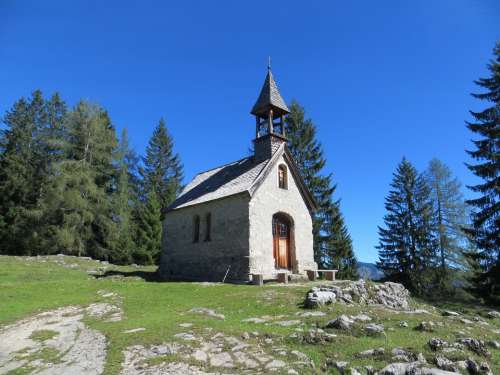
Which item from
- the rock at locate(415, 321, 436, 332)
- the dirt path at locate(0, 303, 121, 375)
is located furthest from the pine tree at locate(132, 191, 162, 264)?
the rock at locate(415, 321, 436, 332)

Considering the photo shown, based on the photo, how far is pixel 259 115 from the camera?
978 inches

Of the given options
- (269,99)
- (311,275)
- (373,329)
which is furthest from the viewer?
(269,99)

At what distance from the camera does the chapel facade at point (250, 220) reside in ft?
65.6

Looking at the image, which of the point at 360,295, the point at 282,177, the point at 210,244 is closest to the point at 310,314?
the point at 360,295

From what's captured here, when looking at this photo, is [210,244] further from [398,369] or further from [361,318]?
[398,369]

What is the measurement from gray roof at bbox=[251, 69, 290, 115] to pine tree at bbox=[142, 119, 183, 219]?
2614cm

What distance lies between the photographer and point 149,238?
115 feet

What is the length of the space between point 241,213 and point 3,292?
11.8 m

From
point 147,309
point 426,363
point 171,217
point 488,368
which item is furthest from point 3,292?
point 488,368

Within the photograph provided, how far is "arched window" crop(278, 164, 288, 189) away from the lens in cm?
2300

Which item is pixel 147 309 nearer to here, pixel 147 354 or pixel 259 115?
pixel 147 354

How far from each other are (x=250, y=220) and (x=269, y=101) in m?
8.66

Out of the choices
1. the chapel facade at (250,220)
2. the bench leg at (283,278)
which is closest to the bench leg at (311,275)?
the chapel facade at (250,220)

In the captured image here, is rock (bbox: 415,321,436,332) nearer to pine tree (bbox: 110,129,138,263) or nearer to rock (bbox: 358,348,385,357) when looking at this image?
rock (bbox: 358,348,385,357)
